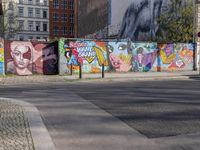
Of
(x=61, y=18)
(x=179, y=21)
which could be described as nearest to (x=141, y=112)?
(x=179, y=21)

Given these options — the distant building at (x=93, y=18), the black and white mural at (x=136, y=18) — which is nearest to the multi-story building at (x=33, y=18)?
the distant building at (x=93, y=18)

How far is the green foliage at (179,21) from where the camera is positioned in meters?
32.6

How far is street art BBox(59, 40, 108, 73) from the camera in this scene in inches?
1113

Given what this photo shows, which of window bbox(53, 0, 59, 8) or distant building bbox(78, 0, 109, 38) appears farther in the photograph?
window bbox(53, 0, 59, 8)

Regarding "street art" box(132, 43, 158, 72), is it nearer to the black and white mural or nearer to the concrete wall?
the concrete wall

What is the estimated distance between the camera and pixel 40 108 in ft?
37.4

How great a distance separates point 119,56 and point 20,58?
7082 millimetres

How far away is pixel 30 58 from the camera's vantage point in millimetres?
27844

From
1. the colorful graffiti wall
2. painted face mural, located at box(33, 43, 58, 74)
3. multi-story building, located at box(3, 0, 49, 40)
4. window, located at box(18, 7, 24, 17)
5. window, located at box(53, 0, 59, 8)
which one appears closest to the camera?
the colorful graffiti wall

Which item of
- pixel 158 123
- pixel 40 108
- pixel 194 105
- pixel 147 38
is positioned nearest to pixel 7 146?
pixel 158 123

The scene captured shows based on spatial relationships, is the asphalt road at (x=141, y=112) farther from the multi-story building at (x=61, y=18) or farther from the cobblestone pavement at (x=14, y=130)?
the multi-story building at (x=61, y=18)

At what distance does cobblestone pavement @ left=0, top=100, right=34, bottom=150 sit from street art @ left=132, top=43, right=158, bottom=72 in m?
20.2

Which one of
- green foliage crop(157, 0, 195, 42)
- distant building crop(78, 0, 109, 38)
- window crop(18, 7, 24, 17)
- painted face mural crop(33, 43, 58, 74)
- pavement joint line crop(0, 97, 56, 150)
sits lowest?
pavement joint line crop(0, 97, 56, 150)

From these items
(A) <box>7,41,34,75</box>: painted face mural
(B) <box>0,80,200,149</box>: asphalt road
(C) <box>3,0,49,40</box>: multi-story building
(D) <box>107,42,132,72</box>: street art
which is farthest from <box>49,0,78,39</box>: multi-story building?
(B) <box>0,80,200,149</box>: asphalt road
